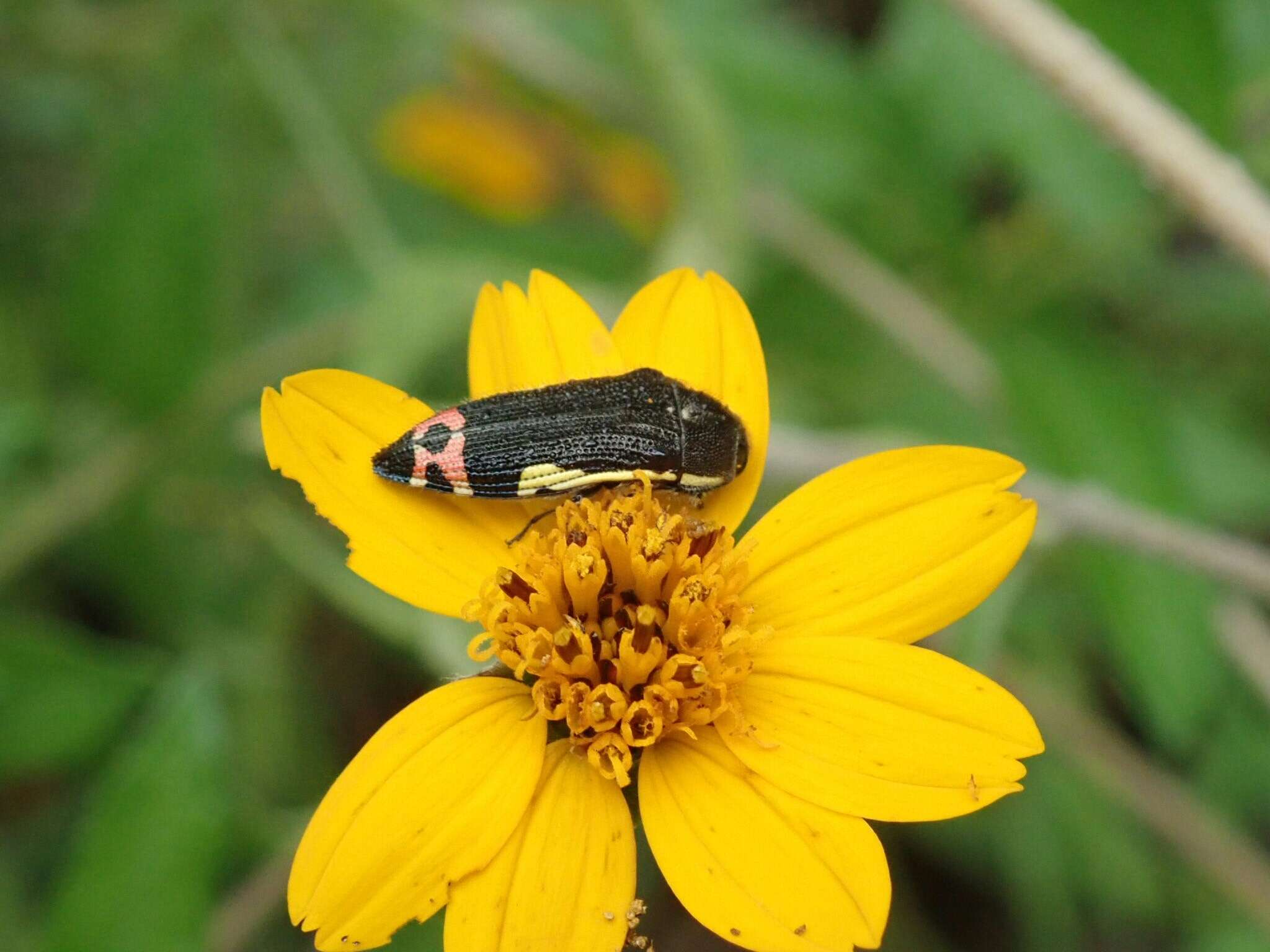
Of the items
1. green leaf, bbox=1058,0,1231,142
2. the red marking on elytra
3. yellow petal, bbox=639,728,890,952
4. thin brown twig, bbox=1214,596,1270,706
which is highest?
green leaf, bbox=1058,0,1231,142

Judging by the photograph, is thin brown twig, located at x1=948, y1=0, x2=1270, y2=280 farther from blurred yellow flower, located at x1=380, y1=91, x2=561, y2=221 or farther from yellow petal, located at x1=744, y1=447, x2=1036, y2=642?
blurred yellow flower, located at x1=380, y1=91, x2=561, y2=221

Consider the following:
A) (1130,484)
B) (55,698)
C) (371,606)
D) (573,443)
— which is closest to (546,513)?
(573,443)

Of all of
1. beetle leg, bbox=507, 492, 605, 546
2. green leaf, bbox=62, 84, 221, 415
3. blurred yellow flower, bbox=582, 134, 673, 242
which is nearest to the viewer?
beetle leg, bbox=507, 492, 605, 546

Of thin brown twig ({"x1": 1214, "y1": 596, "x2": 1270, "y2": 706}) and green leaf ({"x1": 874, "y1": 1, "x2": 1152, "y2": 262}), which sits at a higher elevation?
green leaf ({"x1": 874, "y1": 1, "x2": 1152, "y2": 262})

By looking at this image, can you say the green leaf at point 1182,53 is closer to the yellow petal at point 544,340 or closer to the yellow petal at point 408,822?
the yellow petal at point 544,340

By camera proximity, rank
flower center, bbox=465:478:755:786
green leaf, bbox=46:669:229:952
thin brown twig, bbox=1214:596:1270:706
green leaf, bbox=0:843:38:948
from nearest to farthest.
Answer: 1. flower center, bbox=465:478:755:786
2. green leaf, bbox=46:669:229:952
3. green leaf, bbox=0:843:38:948
4. thin brown twig, bbox=1214:596:1270:706

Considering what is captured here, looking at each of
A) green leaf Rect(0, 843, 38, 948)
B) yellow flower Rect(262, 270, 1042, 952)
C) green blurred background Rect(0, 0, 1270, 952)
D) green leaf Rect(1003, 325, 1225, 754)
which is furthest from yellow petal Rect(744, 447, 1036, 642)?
green leaf Rect(0, 843, 38, 948)

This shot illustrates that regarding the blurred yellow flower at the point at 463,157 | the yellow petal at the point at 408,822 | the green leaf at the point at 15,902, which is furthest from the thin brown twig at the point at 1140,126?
the green leaf at the point at 15,902
